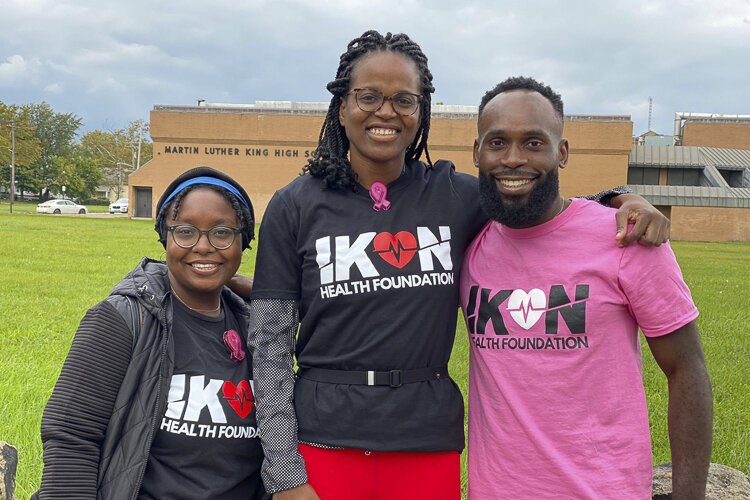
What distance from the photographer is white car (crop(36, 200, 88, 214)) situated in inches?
1801

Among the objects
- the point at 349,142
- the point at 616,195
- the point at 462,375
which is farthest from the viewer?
the point at 462,375

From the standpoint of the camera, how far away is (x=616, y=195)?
97.0 inches

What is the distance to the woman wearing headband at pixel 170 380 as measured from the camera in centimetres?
214

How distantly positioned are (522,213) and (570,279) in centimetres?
27

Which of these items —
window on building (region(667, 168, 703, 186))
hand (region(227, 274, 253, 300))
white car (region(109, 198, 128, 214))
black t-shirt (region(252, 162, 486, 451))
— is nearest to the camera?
black t-shirt (region(252, 162, 486, 451))

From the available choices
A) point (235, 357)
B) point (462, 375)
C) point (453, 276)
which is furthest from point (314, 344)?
point (462, 375)

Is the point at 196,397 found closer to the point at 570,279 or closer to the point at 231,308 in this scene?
the point at 231,308

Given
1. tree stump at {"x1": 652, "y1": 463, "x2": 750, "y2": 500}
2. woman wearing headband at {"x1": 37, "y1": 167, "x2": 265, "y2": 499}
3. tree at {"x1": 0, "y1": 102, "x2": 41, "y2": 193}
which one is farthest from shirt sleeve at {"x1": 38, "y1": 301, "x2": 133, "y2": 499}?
tree at {"x1": 0, "y1": 102, "x2": 41, "y2": 193}

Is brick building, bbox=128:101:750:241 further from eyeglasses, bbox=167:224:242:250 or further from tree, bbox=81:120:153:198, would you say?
eyeglasses, bbox=167:224:242:250

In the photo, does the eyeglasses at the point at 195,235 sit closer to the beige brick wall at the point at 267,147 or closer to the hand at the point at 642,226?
the hand at the point at 642,226

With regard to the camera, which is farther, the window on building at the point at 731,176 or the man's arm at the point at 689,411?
the window on building at the point at 731,176

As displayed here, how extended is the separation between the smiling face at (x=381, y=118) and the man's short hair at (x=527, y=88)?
275 millimetres

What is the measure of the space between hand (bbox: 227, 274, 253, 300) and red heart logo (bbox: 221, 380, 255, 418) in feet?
1.79

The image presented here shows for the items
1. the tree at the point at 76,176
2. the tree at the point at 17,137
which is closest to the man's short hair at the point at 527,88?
the tree at the point at 17,137
